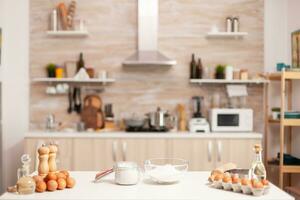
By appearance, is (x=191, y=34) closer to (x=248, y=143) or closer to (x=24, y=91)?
(x=248, y=143)

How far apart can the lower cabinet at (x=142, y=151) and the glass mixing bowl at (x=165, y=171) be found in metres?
2.16

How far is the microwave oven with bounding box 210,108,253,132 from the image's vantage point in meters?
5.04

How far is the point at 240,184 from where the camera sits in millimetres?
2297

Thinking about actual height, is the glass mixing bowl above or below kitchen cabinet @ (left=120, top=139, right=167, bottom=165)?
above

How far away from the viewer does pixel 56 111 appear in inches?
211

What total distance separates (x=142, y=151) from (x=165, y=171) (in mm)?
2321

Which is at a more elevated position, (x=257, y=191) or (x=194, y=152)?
(x=257, y=191)

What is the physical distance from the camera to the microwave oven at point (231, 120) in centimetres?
504

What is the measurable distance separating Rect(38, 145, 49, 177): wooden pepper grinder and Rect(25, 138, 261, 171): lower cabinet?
7.60 feet

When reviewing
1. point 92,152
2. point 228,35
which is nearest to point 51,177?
point 92,152

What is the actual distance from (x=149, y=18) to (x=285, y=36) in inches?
69.6

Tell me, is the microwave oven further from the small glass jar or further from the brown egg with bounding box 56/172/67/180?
the brown egg with bounding box 56/172/67/180

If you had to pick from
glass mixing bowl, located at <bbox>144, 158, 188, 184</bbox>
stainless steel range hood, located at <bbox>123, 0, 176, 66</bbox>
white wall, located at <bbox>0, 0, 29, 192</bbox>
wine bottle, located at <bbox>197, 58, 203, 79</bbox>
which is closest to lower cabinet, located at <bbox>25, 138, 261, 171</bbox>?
white wall, located at <bbox>0, 0, 29, 192</bbox>

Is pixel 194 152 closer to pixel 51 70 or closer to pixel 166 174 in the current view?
pixel 51 70
